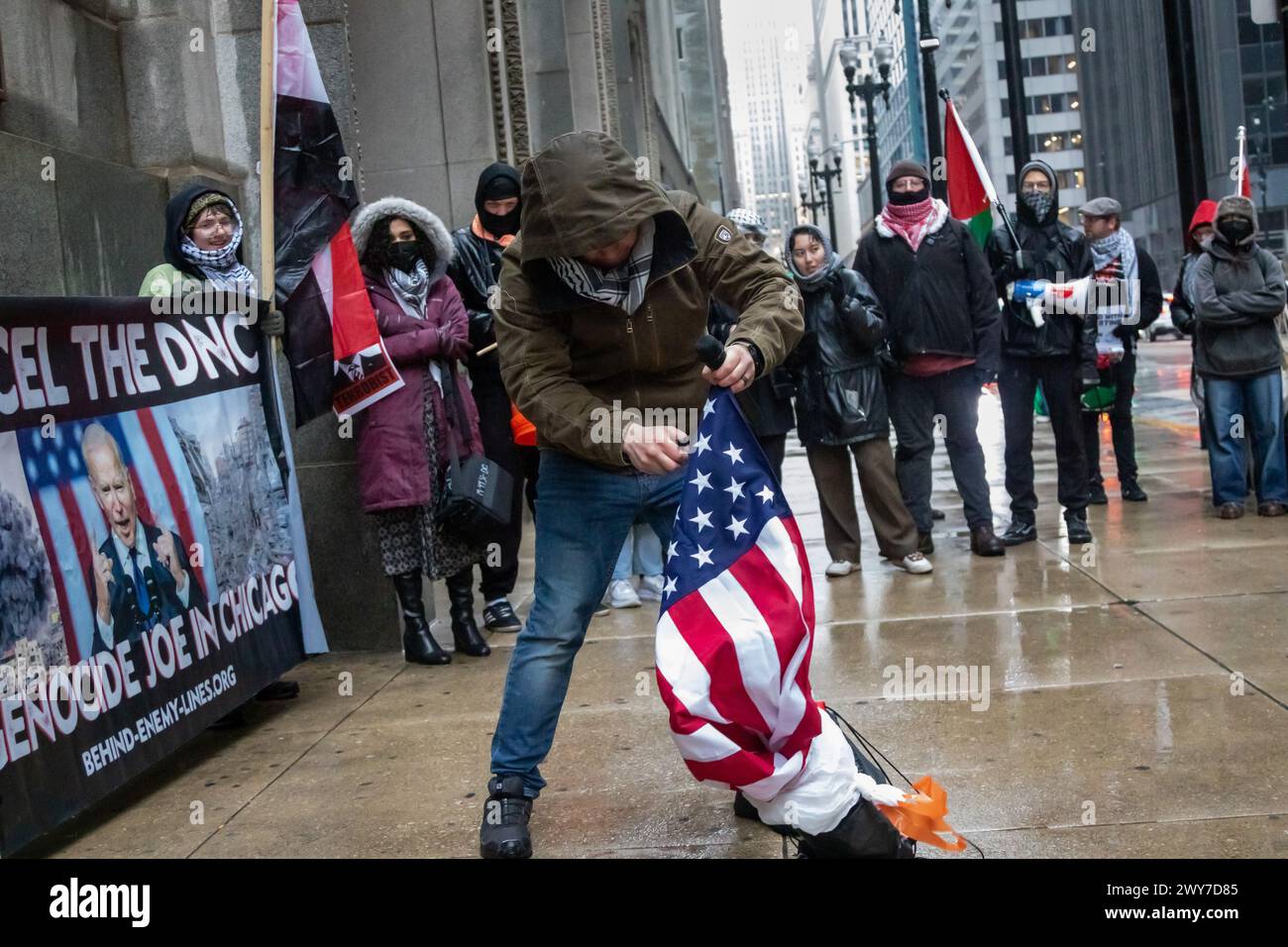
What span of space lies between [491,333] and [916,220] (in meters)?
2.79

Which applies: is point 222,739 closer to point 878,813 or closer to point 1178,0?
point 878,813

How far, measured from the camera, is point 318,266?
6281mm

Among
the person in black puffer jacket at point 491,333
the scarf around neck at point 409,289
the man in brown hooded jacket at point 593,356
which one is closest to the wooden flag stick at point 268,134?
the scarf around neck at point 409,289

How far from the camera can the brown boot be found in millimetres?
8219

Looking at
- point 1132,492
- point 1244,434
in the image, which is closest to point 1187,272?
point 1244,434

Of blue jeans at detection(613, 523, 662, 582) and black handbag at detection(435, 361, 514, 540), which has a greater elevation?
black handbag at detection(435, 361, 514, 540)

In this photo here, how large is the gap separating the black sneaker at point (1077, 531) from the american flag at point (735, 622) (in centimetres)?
514

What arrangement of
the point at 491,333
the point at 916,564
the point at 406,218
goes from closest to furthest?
the point at 406,218 → the point at 491,333 → the point at 916,564

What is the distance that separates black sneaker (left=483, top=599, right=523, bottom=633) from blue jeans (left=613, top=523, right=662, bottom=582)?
0.72m

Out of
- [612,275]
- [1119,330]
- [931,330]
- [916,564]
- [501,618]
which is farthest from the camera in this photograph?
[1119,330]

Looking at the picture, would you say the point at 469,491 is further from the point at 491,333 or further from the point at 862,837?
the point at 862,837

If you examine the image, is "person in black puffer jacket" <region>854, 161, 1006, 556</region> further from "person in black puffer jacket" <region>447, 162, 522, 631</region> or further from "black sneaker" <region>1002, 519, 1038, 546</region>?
"person in black puffer jacket" <region>447, 162, 522, 631</region>

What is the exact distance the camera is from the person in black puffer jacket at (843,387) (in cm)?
788

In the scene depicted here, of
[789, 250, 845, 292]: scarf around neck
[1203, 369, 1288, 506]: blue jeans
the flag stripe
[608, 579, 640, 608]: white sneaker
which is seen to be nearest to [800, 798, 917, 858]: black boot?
the flag stripe
